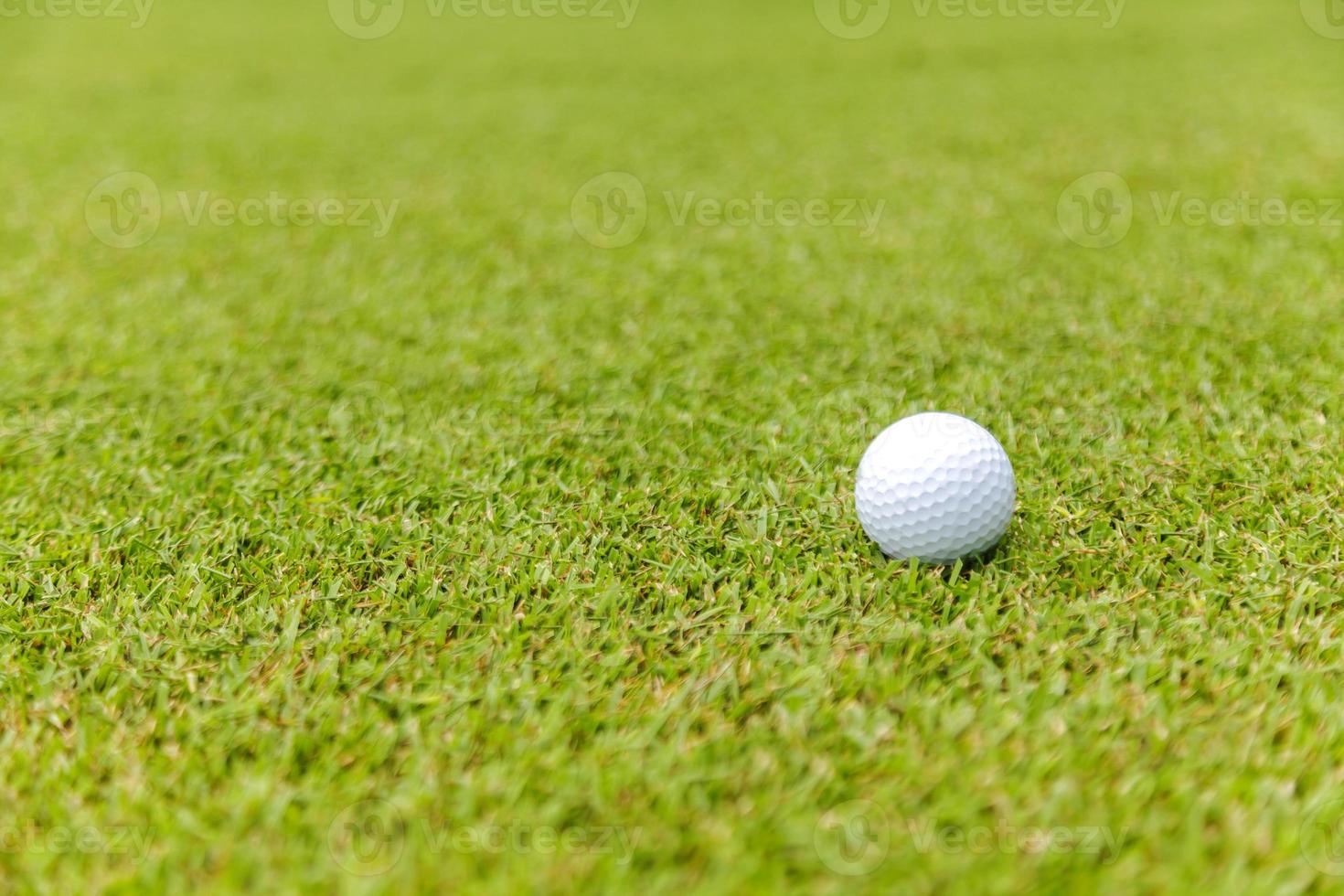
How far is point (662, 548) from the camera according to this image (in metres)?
2.27

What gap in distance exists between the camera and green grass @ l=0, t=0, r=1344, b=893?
5.02ft

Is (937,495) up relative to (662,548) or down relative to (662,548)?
up

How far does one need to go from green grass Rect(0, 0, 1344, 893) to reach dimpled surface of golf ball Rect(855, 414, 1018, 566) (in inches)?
3.1

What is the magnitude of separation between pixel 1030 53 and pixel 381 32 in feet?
23.8

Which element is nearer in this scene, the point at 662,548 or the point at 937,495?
the point at 937,495

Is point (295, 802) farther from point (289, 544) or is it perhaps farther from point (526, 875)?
point (289, 544)

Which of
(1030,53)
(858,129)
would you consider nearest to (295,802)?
(858,129)

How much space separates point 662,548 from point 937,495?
2.19ft

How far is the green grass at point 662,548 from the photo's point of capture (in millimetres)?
1529

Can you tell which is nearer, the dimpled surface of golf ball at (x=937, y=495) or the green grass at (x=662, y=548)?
the green grass at (x=662, y=548)

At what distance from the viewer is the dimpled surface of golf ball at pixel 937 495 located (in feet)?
6.88

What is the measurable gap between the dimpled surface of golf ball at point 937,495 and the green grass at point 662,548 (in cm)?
8

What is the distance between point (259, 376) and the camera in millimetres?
3275

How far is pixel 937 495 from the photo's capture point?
209cm
